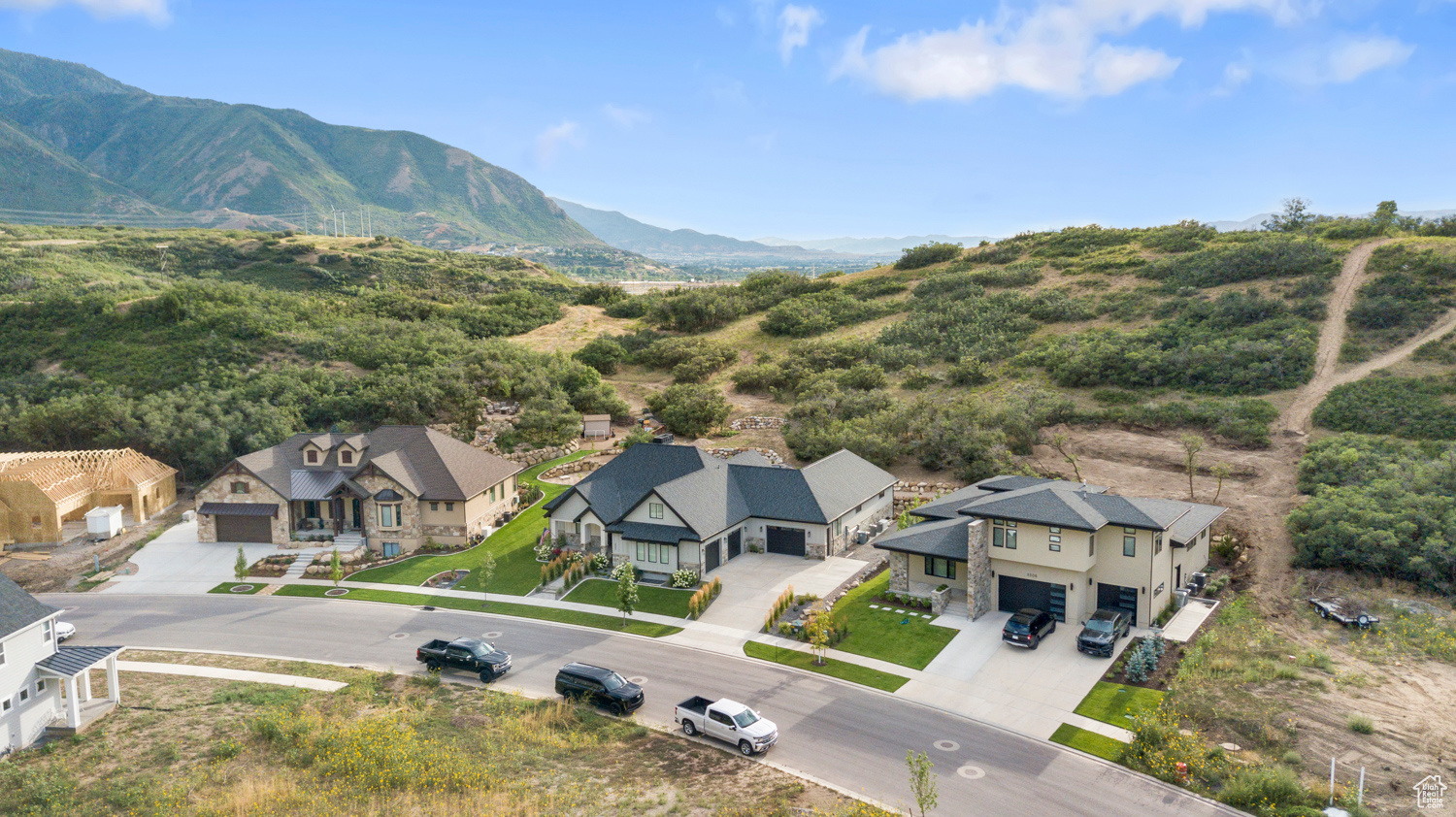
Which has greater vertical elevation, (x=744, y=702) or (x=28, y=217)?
(x=28, y=217)

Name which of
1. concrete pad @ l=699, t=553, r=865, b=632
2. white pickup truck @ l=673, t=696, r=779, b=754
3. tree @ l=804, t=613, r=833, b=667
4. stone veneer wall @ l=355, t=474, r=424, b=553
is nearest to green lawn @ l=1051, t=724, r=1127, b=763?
tree @ l=804, t=613, r=833, b=667

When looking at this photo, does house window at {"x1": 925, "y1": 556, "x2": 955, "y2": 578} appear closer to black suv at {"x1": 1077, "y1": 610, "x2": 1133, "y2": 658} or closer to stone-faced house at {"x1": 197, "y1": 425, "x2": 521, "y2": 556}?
black suv at {"x1": 1077, "y1": 610, "x2": 1133, "y2": 658}

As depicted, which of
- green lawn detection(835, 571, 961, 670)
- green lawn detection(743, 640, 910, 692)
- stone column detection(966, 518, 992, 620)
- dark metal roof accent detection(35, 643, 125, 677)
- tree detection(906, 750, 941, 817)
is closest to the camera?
tree detection(906, 750, 941, 817)

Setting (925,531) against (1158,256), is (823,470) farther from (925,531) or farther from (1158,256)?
(1158,256)

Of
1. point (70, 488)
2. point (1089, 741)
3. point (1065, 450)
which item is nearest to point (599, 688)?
point (1089, 741)

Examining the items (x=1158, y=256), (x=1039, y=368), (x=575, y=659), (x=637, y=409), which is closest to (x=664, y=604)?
(x=575, y=659)

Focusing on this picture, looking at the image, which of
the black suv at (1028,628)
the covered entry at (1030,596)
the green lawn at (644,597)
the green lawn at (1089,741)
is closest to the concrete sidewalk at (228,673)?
the green lawn at (644,597)

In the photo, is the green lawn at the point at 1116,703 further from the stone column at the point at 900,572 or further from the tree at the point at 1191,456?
the tree at the point at 1191,456
